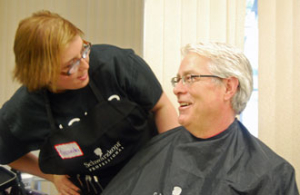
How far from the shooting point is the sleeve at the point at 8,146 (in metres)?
1.27

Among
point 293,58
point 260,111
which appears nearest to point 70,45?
point 260,111

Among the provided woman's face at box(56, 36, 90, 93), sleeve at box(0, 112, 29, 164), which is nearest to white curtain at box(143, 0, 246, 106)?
woman's face at box(56, 36, 90, 93)

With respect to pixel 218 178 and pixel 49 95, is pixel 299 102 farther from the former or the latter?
pixel 49 95

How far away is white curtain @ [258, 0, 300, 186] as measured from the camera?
1806mm

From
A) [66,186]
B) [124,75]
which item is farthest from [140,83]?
[66,186]

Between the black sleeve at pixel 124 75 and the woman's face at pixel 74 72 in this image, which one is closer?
the woman's face at pixel 74 72

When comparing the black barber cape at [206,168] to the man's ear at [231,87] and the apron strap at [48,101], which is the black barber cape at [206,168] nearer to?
the man's ear at [231,87]

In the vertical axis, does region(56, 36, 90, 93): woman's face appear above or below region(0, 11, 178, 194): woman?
above

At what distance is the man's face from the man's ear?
0.06ft

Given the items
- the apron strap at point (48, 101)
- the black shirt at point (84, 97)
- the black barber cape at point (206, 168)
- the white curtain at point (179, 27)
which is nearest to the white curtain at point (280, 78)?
the white curtain at point (179, 27)

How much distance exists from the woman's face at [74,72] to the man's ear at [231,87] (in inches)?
21.9

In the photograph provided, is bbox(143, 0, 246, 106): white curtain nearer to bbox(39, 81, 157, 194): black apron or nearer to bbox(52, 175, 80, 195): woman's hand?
bbox(39, 81, 157, 194): black apron

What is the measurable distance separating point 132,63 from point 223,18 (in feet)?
2.82

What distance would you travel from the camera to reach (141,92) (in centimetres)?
127
